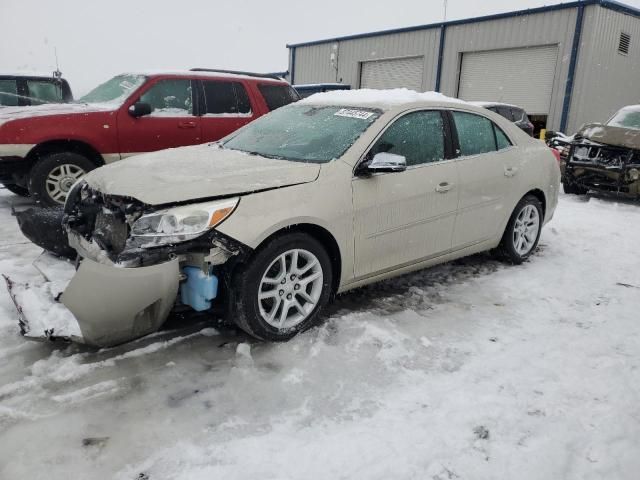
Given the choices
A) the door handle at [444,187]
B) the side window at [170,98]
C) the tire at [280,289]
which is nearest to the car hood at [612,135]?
the door handle at [444,187]

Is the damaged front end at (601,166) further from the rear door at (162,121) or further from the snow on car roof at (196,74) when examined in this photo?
the rear door at (162,121)

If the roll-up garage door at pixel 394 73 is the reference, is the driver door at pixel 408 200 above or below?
below

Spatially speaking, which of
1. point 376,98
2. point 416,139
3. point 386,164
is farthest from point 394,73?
point 386,164

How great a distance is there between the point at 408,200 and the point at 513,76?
1578cm

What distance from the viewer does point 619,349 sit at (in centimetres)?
321

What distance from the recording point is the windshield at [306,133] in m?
3.49

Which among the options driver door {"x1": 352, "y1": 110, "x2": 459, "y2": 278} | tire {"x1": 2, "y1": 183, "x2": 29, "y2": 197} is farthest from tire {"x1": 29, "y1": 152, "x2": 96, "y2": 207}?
driver door {"x1": 352, "y1": 110, "x2": 459, "y2": 278}

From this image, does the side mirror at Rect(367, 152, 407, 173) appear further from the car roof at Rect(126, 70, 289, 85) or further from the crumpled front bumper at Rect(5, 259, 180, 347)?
the car roof at Rect(126, 70, 289, 85)

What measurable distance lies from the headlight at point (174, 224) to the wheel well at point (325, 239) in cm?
36

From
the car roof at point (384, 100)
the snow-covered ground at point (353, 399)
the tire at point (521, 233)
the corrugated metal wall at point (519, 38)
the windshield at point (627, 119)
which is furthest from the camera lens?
the corrugated metal wall at point (519, 38)

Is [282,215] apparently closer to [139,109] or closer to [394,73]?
[139,109]

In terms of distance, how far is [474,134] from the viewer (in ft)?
14.0

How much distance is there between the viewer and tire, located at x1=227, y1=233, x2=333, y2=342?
9.49 feet

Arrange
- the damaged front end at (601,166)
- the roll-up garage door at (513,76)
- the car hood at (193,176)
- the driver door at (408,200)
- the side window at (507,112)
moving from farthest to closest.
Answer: the roll-up garage door at (513,76) < the side window at (507,112) < the damaged front end at (601,166) < the driver door at (408,200) < the car hood at (193,176)
